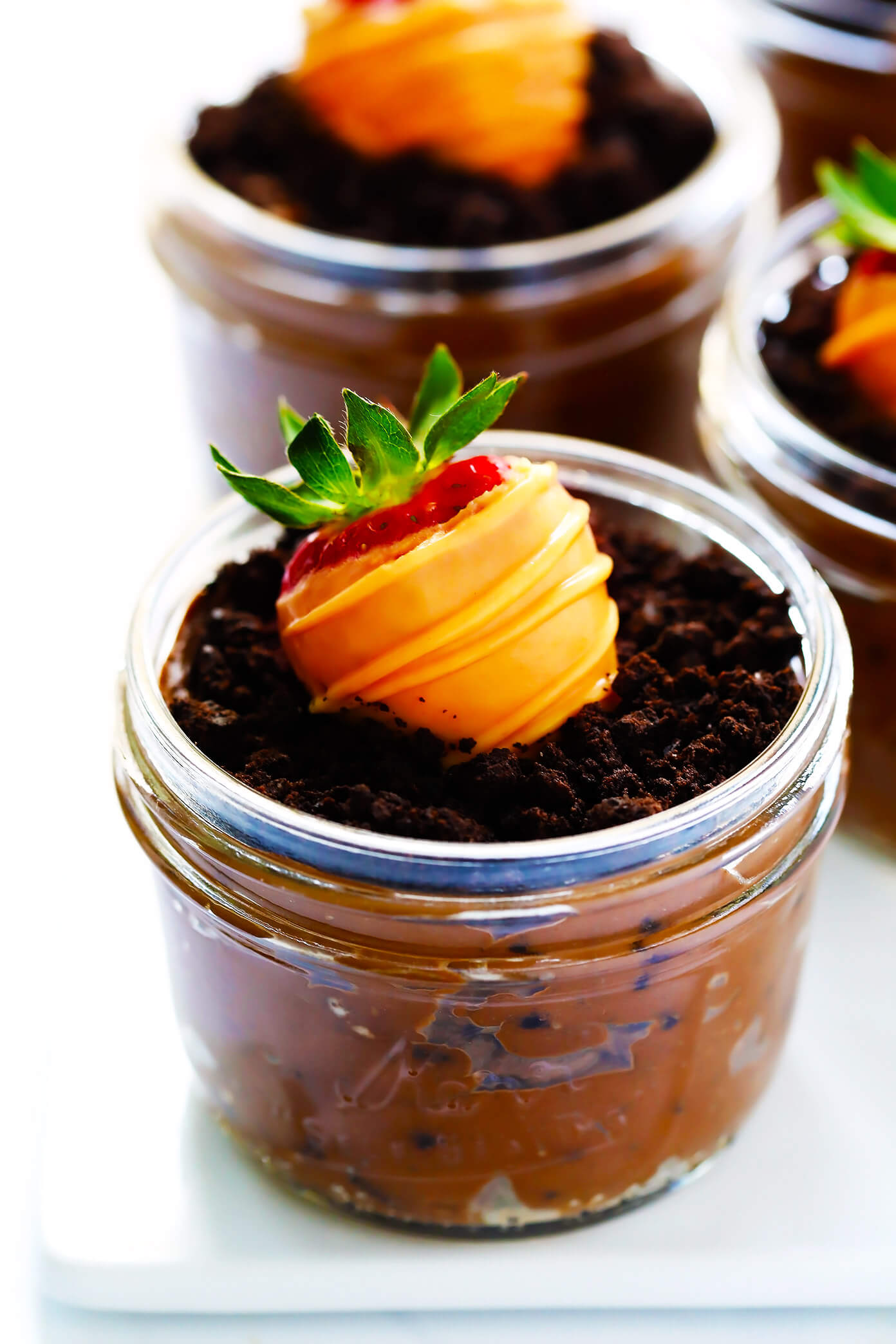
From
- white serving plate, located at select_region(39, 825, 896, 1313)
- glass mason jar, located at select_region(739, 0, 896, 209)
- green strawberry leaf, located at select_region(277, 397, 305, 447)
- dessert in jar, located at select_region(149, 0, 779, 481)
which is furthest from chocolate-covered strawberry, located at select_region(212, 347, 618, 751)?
glass mason jar, located at select_region(739, 0, 896, 209)

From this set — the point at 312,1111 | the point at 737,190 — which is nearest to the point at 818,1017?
the point at 312,1111

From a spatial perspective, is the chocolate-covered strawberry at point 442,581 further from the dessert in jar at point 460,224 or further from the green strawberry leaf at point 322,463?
the dessert in jar at point 460,224

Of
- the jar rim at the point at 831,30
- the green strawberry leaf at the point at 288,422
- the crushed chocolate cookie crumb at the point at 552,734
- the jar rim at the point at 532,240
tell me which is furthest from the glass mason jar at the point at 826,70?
the green strawberry leaf at the point at 288,422

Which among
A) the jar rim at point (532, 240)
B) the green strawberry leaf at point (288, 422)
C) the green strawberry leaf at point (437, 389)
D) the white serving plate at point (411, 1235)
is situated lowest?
the white serving plate at point (411, 1235)

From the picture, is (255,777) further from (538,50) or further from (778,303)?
(538,50)

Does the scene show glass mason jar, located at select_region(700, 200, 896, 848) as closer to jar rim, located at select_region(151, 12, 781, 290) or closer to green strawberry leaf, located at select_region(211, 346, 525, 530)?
jar rim, located at select_region(151, 12, 781, 290)

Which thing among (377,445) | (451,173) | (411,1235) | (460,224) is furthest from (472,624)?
(451,173)
